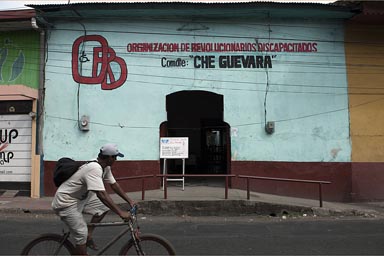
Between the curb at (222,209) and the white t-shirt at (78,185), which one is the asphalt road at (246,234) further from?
the white t-shirt at (78,185)

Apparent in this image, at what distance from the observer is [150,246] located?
474cm

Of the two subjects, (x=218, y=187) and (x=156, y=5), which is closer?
(x=156, y=5)

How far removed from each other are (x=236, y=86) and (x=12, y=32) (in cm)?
762

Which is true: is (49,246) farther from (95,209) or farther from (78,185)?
(78,185)

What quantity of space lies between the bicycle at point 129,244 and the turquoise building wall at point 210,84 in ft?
27.7

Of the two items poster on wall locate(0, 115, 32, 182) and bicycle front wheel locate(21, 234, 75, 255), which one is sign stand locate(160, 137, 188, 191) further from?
bicycle front wheel locate(21, 234, 75, 255)

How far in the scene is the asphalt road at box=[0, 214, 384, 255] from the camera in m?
6.80

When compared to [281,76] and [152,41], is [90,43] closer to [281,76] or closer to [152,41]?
[152,41]

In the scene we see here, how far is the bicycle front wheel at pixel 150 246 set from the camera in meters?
4.70

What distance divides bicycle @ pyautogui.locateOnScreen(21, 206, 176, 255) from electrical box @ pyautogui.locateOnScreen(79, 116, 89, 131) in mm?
8633

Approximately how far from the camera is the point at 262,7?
12945 millimetres

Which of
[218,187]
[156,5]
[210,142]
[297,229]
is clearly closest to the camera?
[297,229]

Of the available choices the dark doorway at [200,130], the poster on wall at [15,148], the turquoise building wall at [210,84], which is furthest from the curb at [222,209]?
the dark doorway at [200,130]

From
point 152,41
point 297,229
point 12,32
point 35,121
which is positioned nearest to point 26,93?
point 35,121
